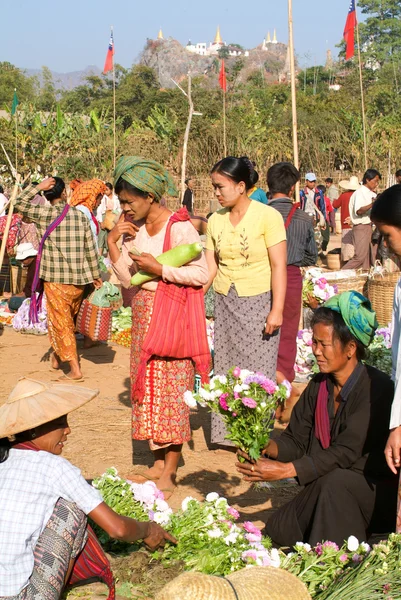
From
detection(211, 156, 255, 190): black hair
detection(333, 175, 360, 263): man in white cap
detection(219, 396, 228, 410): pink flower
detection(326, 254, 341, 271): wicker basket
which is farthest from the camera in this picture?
detection(326, 254, 341, 271): wicker basket

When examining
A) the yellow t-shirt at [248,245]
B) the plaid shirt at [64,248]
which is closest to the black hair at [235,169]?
the yellow t-shirt at [248,245]

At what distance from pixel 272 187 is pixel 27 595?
4135 mm

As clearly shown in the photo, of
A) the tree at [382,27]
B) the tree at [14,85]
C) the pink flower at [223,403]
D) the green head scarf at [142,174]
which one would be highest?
the tree at [382,27]

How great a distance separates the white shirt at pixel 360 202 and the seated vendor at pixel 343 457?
26.5ft

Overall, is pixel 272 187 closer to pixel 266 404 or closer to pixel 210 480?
pixel 210 480

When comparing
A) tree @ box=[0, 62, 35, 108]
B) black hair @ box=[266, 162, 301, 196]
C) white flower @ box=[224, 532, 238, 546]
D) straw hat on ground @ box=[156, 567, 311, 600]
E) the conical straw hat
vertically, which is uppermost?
tree @ box=[0, 62, 35, 108]

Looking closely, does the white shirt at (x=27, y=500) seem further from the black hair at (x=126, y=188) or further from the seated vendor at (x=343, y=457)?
the black hair at (x=126, y=188)

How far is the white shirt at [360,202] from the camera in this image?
11.5 metres

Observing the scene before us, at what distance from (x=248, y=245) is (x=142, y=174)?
3.08ft

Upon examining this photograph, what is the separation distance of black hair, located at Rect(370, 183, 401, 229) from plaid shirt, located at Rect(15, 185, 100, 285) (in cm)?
467

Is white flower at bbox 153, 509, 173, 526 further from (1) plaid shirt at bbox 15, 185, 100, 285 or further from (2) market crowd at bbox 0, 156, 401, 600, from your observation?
(1) plaid shirt at bbox 15, 185, 100, 285

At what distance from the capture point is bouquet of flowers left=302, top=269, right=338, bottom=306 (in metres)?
6.58

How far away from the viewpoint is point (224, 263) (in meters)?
5.29

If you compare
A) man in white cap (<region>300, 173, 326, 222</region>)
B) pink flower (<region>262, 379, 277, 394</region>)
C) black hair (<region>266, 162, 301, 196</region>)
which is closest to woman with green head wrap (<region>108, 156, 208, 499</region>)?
pink flower (<region>262, 379, 277, 394</region>)
